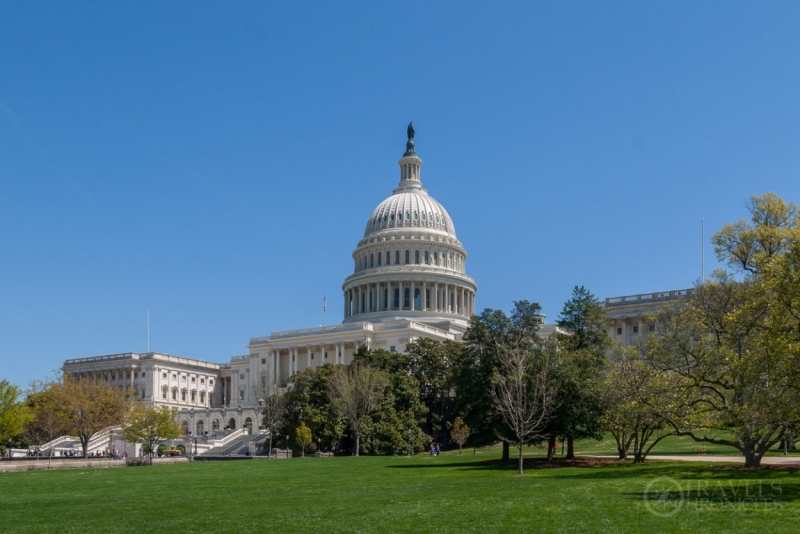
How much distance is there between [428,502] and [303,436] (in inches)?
1882

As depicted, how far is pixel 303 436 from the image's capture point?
76562 millimetres

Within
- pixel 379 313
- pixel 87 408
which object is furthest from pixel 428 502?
pixel 379 313

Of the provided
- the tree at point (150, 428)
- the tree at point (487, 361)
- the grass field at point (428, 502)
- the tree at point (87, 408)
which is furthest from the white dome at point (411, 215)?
the grass field at point (428, 502)

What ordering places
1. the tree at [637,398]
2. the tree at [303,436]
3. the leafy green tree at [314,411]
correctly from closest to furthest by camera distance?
the tree at [637,398], the tree at [303,436], the leafy green tree at [314,411]

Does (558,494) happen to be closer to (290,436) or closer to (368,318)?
(290,436)

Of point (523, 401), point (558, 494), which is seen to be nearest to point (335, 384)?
point (523, 401)

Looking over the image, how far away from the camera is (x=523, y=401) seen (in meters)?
53.4

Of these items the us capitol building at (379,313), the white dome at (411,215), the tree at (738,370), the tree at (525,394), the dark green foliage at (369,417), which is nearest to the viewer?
the tree at (738,370)

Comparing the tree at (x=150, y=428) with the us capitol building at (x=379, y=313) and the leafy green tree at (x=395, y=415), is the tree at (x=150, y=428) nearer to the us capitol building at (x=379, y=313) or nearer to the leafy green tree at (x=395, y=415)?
the leafy green tree at (x=395, y=415)

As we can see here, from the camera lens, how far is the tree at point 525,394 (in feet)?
161

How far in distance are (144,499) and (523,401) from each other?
25582 mm

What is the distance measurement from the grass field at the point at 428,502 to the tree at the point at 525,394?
4262 mm

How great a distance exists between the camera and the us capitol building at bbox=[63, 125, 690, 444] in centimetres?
12862

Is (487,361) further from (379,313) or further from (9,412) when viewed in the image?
(379,313)
